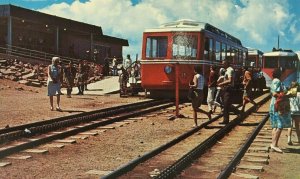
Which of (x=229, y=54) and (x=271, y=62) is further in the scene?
(x=271, y=62)

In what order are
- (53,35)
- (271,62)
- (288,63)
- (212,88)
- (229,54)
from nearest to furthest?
(212,88) → (229,54) → (288,63) → (271,62) → (53,35)

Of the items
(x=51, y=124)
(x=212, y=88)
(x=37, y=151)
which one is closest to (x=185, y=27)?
(x=212, y=88)

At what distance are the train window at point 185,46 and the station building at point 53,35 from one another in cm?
2034

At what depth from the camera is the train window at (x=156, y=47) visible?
20.3m

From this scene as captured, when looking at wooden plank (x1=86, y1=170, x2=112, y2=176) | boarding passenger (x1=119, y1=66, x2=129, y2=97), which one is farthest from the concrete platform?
wooden plank (x1=86, y1=170, x2=112, y2=176)

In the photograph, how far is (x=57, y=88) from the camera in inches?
622

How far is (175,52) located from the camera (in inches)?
792

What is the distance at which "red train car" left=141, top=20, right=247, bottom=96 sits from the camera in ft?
64.8

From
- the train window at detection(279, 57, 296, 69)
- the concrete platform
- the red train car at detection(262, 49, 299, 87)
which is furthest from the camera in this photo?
the train window at detection(279, 57, 296, 69)

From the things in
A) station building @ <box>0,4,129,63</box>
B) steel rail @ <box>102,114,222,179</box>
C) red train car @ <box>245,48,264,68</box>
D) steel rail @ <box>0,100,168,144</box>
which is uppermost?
station building @ <box>0,4,129,63</box>

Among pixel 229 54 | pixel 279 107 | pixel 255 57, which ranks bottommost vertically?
pixel 279 107

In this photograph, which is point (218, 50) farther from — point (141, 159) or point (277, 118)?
point (141, 159)

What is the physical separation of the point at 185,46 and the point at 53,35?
92.0 feet

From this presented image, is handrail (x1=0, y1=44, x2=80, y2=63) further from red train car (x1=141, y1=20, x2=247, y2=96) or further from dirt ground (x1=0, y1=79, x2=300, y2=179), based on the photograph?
dirt ground (x1=0, y1=79, x2=300, y2=179)
